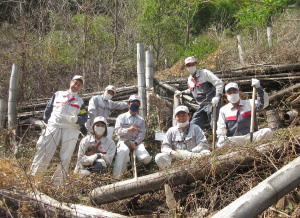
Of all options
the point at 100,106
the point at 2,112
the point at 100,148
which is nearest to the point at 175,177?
the point at 100,148

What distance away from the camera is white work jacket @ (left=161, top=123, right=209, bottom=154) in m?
4.53

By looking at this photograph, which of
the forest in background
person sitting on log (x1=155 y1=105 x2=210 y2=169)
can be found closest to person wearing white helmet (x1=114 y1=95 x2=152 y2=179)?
person sitting on log (x1=155 y1=105 x2=210 y2=169)

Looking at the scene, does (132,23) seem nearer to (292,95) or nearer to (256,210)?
(292,95)

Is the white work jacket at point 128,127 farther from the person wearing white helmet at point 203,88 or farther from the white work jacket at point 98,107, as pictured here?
the person wearing white helmet at point 203,88

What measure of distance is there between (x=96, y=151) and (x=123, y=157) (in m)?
0.48

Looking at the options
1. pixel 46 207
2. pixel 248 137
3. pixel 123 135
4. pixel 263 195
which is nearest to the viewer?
pixel 263 195

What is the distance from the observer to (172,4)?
12.8m

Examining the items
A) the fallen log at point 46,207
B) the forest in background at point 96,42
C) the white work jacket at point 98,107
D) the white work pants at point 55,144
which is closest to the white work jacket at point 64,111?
the white work pants at point 55,144

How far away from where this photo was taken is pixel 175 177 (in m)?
3.44

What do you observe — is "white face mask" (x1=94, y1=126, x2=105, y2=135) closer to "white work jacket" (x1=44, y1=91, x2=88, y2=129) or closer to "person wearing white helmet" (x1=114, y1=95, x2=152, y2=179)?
"white work jacket" (x1=44, y1=91, x2=88, y2=129)

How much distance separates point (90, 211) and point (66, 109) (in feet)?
7.99

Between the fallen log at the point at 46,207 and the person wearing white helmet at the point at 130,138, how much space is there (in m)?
1.53

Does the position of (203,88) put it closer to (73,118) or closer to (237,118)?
(237,118)

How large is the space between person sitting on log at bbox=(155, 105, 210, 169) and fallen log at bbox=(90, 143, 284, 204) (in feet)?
2.80
